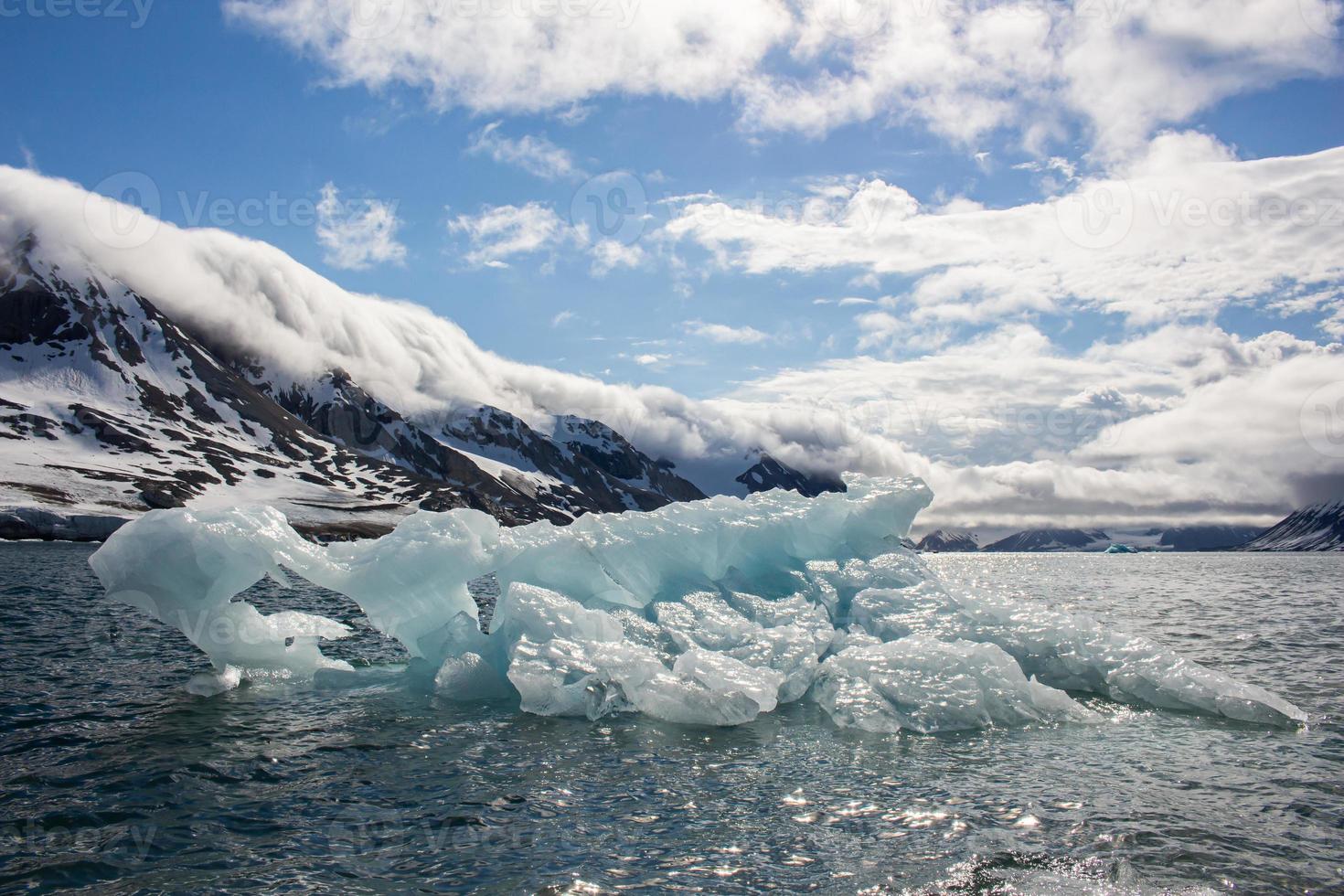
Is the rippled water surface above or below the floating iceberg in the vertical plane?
below

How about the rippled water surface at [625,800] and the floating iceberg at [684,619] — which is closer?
the rippled water surface at [625,800]

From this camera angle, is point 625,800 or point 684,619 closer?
point 625,800

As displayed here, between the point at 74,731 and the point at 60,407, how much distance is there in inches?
8677

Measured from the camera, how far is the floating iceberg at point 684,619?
51.0 feet

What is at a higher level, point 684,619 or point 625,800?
point 684,619

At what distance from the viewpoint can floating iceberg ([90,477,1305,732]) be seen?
51.0 feet

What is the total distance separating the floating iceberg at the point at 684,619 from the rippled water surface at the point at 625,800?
762 mm

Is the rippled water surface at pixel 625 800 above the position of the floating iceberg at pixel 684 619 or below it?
below

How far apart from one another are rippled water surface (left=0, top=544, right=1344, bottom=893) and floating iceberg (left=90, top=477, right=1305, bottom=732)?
0.76 meters

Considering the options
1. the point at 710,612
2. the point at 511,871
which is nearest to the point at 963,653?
the point at 710,612

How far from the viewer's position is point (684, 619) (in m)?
18.9

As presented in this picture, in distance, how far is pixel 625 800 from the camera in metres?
10.7

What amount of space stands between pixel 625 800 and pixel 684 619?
8330mm

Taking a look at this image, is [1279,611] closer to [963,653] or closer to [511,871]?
[963,653]
